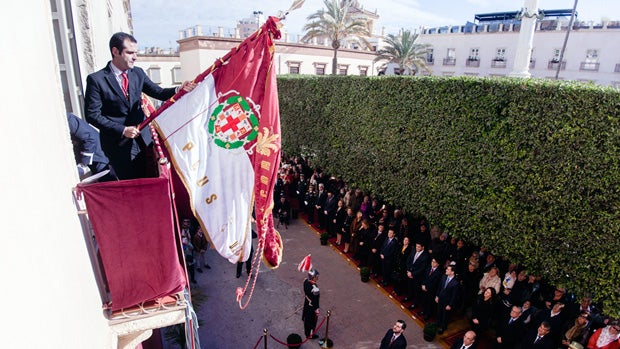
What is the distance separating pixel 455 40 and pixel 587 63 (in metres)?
11.7

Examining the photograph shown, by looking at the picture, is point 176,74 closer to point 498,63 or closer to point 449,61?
point 449,61

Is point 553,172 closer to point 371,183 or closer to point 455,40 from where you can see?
point 371,183

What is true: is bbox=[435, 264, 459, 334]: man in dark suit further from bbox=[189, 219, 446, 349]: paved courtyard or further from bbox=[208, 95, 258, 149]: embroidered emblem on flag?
bbox=[208, 95, 258, 149]: embroidered emblem on flag

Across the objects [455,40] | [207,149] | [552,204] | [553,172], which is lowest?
[552,204]

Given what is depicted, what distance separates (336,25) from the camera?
26.6m

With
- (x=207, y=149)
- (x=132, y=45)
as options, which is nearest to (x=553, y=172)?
(x=207, y=149)

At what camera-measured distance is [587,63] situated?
30.9m

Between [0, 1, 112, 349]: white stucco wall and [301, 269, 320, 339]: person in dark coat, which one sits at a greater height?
[0, 1, 112, 349]: white stucco wall

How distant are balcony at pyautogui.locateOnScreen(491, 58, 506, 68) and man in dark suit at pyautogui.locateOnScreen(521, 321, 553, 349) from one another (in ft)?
110

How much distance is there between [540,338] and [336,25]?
79.0ft

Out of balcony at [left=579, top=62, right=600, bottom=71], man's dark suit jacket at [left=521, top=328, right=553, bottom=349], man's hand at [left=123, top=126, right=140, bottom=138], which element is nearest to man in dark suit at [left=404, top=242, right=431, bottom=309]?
man's dark suit jacket at [left=521, top=328, right=553, bottom=349]

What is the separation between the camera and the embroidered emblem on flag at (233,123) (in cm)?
409

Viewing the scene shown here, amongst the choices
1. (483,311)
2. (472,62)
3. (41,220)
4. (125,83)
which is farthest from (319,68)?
(41,220)

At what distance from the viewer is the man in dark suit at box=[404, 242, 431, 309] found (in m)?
9.51
